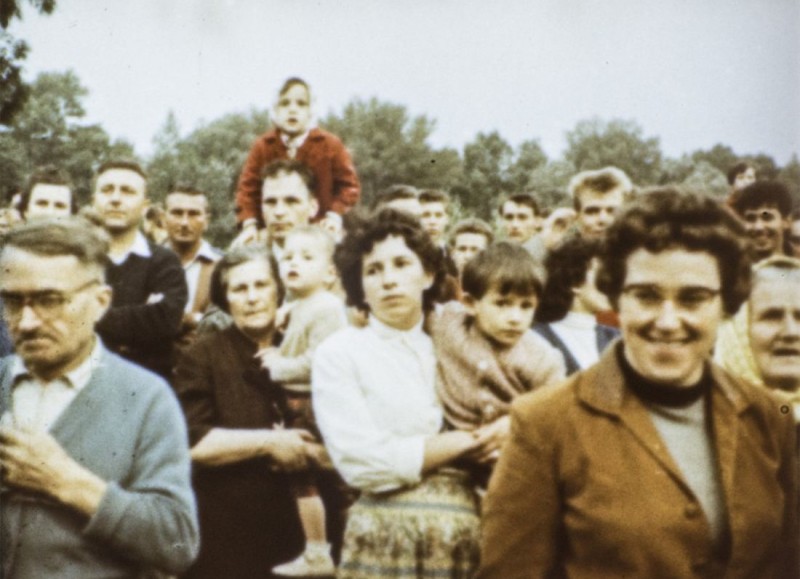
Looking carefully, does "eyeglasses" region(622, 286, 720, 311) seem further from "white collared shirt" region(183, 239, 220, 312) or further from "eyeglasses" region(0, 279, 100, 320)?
"white collared shirt" region(183, 239, 220, 312)

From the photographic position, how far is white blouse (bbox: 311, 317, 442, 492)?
1.90 metres

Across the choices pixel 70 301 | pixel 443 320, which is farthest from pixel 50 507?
pixel 443 320

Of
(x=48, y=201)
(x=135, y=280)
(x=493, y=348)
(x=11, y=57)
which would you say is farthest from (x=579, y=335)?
(x=11, y=57)

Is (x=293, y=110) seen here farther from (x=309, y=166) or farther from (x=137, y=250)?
(x=137, y=250)

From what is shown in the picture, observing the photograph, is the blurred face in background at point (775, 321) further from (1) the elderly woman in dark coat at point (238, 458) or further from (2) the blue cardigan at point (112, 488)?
(2) the blue cardigan at point (112, 488)

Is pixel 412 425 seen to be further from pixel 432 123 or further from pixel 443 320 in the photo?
pixel 432 123

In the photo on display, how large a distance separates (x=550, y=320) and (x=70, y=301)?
1.07 meters

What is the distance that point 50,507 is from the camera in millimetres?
1794

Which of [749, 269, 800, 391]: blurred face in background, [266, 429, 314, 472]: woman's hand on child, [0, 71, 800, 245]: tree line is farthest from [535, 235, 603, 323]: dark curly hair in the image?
[266, 429, 314, 472]: woman's hand on child

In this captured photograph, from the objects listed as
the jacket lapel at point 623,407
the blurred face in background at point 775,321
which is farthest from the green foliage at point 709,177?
the jacket lapel at point 623,407

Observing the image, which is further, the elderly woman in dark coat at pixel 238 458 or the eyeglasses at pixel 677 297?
the elderly woman in dark coat at pixel 238 458

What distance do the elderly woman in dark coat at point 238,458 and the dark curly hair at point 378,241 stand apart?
33 cm

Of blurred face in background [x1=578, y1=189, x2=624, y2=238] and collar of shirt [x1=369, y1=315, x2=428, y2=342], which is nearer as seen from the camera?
collar of shirt [x1=369, y1=315, x2=428, y2=342]

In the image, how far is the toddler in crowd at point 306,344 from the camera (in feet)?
7.09
